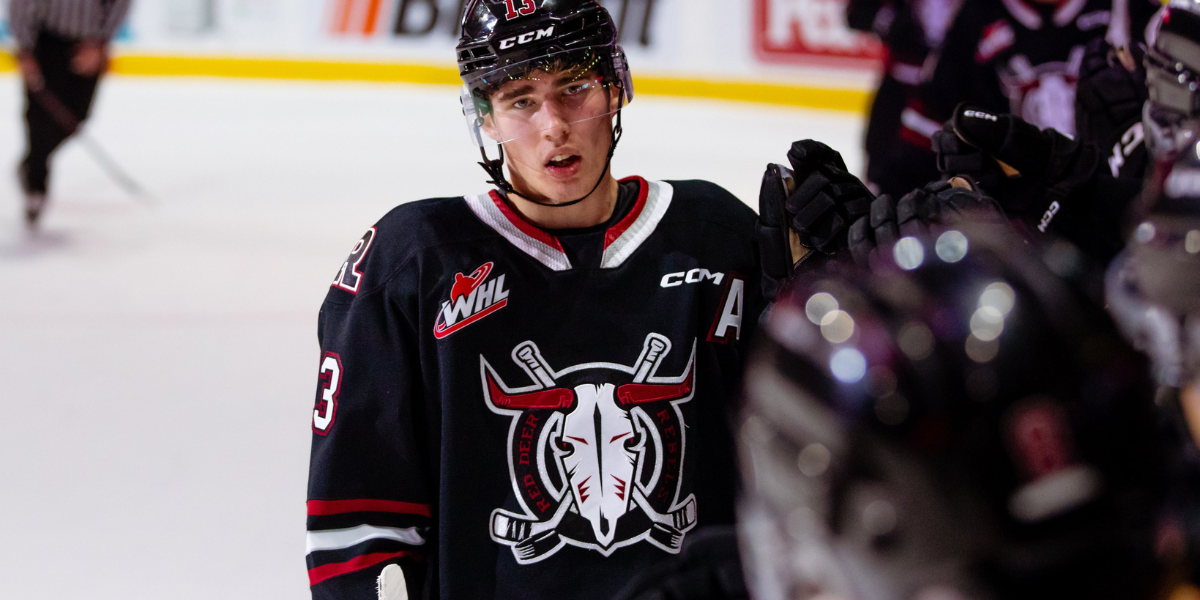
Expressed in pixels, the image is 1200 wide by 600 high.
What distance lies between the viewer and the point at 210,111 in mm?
4461

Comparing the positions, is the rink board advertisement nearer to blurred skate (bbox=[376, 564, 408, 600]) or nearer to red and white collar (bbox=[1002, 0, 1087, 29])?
red and white collar (bbox=[1002, 0, 1087, 29])

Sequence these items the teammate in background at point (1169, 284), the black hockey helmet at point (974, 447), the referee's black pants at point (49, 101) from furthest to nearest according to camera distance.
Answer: the referee's black pants at point (49, 101) < the teammate in background at point (1169, 284) < the black hockey helmet at point (974, 447)

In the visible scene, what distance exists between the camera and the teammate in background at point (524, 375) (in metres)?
1.12

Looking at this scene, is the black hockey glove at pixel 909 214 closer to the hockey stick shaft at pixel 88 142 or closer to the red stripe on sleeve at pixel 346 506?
the red stripe on sleeve at pixel 346 506

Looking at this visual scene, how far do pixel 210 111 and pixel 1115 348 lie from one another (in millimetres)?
4617

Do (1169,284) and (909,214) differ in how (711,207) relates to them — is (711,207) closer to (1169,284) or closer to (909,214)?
(909,214)

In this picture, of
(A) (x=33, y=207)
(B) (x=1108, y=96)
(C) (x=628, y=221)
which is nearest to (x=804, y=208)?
(C) (x=628, y=221)

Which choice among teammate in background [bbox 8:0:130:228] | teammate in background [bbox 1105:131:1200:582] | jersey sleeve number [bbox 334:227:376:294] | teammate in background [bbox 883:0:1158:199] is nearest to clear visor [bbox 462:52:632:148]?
jersey sleeve number [bbox 334:227:376:294]

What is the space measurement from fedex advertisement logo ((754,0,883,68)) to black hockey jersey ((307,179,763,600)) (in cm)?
405

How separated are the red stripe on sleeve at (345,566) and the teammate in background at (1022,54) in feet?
5.79

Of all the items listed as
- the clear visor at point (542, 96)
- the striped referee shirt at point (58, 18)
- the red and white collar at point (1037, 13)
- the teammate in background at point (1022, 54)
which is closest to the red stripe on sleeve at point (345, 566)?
the clear visor at point (542, 96)

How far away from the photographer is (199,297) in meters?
3.26

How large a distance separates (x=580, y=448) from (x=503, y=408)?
0.35 ft

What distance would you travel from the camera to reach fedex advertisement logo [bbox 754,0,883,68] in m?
4.88
